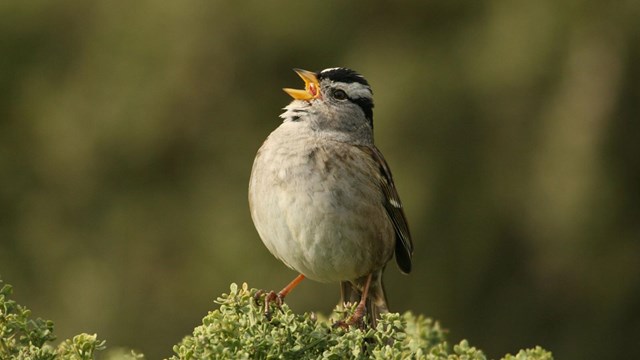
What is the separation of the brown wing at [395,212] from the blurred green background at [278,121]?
218cm

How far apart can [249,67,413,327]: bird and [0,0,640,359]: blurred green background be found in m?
2.30

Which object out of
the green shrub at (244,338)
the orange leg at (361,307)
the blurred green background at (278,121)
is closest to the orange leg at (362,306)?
the orange leg at (361,307)

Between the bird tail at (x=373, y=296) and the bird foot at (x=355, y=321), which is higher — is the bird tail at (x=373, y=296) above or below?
above

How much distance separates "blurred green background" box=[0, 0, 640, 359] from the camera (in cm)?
687

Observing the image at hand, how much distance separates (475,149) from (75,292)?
2.86 meters

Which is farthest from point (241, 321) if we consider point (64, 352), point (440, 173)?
point (440, 173)

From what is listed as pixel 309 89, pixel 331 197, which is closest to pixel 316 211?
pixel 331 197

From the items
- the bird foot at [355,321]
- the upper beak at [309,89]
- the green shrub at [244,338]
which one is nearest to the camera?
the green shrub at [244,338]

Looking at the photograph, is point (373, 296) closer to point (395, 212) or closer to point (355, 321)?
point (395, 212)

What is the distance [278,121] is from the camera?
7531mm

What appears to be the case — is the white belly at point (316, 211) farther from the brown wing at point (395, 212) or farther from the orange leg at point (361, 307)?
the brown wing at point (395, 212)

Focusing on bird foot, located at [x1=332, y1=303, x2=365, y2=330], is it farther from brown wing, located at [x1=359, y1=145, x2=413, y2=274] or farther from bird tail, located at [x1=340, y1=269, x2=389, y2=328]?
brown wing, located at [x1=359, y1=145, x2=413, y2=274]

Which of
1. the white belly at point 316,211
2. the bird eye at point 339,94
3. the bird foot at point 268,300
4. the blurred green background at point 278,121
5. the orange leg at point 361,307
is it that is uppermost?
the blurred green background at point 278,121

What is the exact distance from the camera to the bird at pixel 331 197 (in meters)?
4.18
